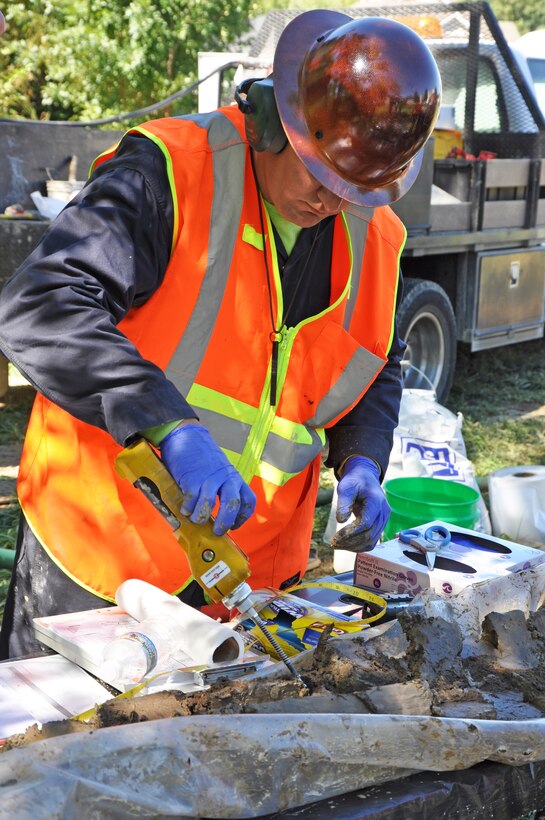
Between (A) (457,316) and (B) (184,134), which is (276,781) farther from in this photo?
(A) (457,316)

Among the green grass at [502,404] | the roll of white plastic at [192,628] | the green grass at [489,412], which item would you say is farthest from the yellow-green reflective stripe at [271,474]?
the green grass at [502,404]

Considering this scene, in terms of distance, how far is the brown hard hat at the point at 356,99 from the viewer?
75.4 inches

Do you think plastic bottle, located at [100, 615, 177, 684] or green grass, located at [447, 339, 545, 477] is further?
green grass, located at [447, 339, 545, 477]

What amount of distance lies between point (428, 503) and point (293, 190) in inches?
82.3

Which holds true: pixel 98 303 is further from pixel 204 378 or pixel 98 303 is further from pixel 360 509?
pixel 360 509

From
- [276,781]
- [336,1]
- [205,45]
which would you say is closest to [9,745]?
[276,781]

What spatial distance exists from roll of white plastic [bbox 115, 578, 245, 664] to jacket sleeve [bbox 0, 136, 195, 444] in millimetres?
383

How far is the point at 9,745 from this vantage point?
4.81 ft

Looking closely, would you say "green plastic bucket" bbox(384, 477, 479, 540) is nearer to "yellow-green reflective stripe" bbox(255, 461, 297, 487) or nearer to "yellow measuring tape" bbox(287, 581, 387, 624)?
"yellow measuring tape" bbox(287, 581, 387, 624)

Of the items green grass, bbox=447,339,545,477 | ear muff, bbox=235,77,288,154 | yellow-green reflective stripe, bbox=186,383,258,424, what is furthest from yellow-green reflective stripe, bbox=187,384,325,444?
green grass, bbox=447,339,545,477

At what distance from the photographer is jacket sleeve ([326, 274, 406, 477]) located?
8.51 ft

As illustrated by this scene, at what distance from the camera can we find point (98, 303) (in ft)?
6.21

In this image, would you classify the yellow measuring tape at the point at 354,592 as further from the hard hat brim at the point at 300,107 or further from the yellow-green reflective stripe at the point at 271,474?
the hard hat brim at the point at 300,107

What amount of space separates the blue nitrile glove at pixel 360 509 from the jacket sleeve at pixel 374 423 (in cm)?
8
